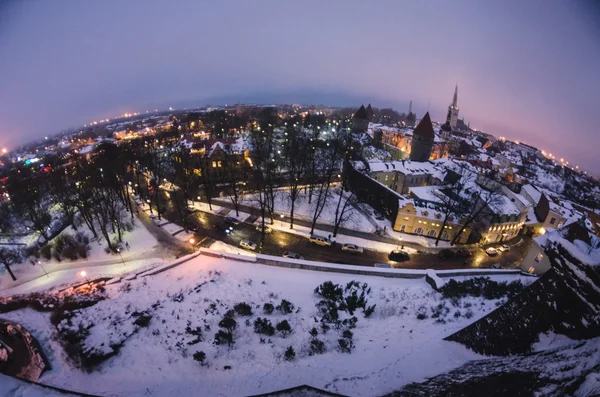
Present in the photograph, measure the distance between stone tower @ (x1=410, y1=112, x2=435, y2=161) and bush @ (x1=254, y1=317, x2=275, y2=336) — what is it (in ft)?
183

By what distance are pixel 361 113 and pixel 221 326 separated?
79.6m

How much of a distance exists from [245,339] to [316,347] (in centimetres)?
361

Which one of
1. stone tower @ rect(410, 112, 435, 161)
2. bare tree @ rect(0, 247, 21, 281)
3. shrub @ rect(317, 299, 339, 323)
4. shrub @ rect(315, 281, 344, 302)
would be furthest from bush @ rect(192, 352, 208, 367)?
stone tower @ rect(410, 112, 435, 161)

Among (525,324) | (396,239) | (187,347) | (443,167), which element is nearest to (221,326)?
(187,347)

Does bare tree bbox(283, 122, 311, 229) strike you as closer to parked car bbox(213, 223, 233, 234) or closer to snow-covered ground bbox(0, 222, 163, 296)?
parked car bbox(213, 223, 233, 234)

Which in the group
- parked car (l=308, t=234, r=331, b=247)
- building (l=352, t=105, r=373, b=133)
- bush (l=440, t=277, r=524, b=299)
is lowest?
parked car (l=308, t=234, r=331, b=247)

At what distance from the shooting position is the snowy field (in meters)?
10.5

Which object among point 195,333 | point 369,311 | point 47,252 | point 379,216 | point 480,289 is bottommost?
point 47,252

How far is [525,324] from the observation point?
673 centimetres

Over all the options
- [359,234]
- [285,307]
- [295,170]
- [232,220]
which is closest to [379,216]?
[359,234]

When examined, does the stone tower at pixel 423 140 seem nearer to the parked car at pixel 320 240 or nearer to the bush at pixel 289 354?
the parked car at pixel 320 240

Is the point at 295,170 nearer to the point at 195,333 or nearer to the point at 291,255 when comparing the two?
the point at 291,255

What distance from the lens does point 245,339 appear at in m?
12.9

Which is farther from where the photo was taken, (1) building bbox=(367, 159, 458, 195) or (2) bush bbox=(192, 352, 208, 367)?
(1) building bbox=(367, 159, 458, 195)
